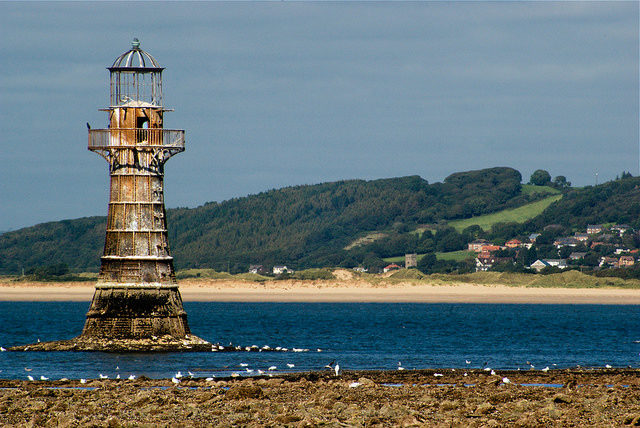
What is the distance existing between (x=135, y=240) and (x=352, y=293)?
100 meters

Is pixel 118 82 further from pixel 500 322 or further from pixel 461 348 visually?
pixel 500 322

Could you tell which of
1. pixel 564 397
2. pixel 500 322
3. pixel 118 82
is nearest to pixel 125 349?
pixel 118 82

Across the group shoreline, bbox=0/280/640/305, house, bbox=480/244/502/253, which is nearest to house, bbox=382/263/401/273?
house, bbox=480/244/502/253

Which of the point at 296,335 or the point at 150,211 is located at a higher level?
the point at 150,211

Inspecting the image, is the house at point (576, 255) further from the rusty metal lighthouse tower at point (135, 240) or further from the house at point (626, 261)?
the rusty metal lighthouse tower at point (135, 240)

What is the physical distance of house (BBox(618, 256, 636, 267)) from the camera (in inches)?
6821

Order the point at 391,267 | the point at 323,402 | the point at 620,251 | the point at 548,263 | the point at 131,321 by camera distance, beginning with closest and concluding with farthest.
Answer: the point at 323,402 → the point at 131,321 → the point at 548,263 → the point at 391,267 → the point at 620,251

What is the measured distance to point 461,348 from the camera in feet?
156

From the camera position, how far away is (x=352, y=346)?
4869 centimetres

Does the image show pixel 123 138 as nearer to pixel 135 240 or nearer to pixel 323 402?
pixel 135 240

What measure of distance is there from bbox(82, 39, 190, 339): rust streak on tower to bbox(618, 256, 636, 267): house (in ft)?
467

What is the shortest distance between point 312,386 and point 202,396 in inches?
148

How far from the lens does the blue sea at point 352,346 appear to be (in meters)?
35.8

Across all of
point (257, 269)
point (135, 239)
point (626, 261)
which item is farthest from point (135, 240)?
point (257, 269)
